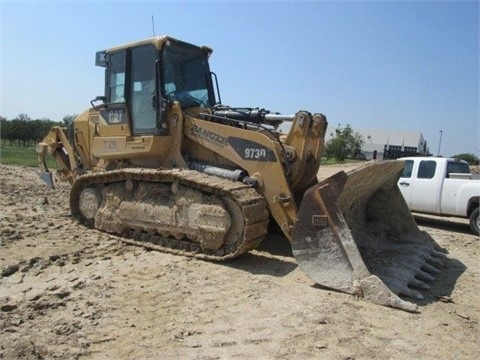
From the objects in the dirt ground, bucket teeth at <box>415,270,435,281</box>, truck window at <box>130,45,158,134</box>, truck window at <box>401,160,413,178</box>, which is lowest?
the dirt ground

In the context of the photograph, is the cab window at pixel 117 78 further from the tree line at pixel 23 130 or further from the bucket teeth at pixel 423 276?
the tree line at pixel 23 130

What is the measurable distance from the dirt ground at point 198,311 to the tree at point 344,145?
3829 cm

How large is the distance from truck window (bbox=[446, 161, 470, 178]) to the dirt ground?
4.54 metres

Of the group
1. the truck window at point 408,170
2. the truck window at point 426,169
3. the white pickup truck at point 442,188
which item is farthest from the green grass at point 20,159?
the truck window at point 426,169

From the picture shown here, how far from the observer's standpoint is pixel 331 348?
3549 mm

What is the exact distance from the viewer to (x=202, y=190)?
6.01 meters

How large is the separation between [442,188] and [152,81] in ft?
24.1

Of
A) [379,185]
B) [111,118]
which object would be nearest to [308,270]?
[379,185]

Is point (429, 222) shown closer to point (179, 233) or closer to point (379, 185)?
point (379, 185)

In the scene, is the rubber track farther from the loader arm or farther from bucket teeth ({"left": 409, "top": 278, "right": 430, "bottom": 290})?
bucket teeth ({"left": 409, "top": 278, "right": 430, "bottom": 290})

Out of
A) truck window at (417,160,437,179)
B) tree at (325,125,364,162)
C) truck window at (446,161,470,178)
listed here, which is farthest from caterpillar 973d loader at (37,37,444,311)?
tree at (325,125,364,162)

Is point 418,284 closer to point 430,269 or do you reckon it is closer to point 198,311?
point 430,269

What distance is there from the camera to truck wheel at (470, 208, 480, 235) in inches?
388

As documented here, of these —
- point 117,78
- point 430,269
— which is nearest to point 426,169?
point 430,269
